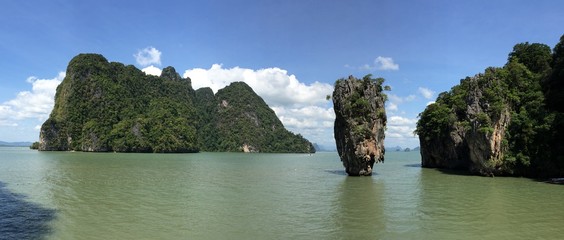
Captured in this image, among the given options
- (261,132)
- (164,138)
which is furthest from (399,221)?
(261,132)

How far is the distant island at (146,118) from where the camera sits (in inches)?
4980

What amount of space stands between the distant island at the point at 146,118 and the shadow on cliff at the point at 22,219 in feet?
343

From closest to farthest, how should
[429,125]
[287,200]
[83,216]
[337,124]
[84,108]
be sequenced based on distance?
[83,216]
[287,200]
[337,124]
[429,125]
[84,108]

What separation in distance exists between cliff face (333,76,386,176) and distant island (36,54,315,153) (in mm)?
93808

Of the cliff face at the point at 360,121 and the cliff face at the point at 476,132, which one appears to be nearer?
the cliff face at the point at 476,132

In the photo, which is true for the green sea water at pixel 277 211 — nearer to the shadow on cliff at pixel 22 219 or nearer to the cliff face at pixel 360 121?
the shadow on cliff at pixel 22 219

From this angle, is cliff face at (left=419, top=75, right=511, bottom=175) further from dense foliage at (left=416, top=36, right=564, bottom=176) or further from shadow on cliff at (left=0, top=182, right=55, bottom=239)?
shadow on cliff at (left=0, top=182, right=55, bottom=239)

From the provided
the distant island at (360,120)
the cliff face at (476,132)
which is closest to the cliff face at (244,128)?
the cliff face at (476,132)

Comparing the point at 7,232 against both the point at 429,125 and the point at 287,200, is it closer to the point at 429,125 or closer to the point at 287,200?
the point at 287,200

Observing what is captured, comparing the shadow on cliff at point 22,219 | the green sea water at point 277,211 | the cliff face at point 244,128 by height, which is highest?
the cliff face at point 244,128

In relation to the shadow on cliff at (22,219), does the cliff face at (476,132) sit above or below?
above

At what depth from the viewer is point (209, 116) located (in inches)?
7667

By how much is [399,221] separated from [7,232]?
15.1m

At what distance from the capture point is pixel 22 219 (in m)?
16.0
